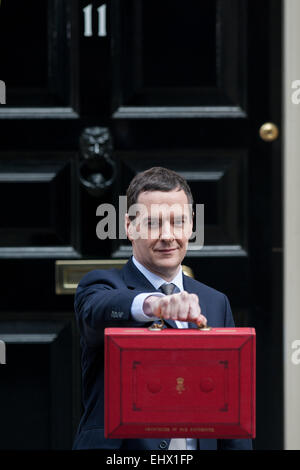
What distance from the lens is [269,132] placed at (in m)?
2.38

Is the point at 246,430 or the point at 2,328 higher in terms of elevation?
the point at 246,430

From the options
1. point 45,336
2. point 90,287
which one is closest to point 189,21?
point 45,336

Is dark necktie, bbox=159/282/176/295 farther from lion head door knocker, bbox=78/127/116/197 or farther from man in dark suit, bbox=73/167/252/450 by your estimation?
lion head door knocker, bbox=78/127/116/197

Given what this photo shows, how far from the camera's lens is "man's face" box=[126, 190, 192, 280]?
4.53 ft

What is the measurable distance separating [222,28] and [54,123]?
554 millimetres

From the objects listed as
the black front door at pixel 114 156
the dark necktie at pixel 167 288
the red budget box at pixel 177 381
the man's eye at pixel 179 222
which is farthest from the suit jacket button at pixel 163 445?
the black front door at pixel 114 156

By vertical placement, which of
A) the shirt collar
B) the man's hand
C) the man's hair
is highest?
the man's hair

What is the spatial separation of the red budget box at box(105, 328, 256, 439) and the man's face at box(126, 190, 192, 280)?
17 cm

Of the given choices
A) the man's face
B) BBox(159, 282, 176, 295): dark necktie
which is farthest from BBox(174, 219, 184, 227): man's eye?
BBox(159, 282, 176, 295): dark necktie

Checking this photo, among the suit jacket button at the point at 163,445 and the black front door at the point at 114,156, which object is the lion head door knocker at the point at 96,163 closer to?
the black front door at the point at 114,156

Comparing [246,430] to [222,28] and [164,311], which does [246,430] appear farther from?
[222,28]

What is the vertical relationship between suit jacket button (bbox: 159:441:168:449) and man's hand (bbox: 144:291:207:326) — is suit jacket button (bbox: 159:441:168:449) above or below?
below
